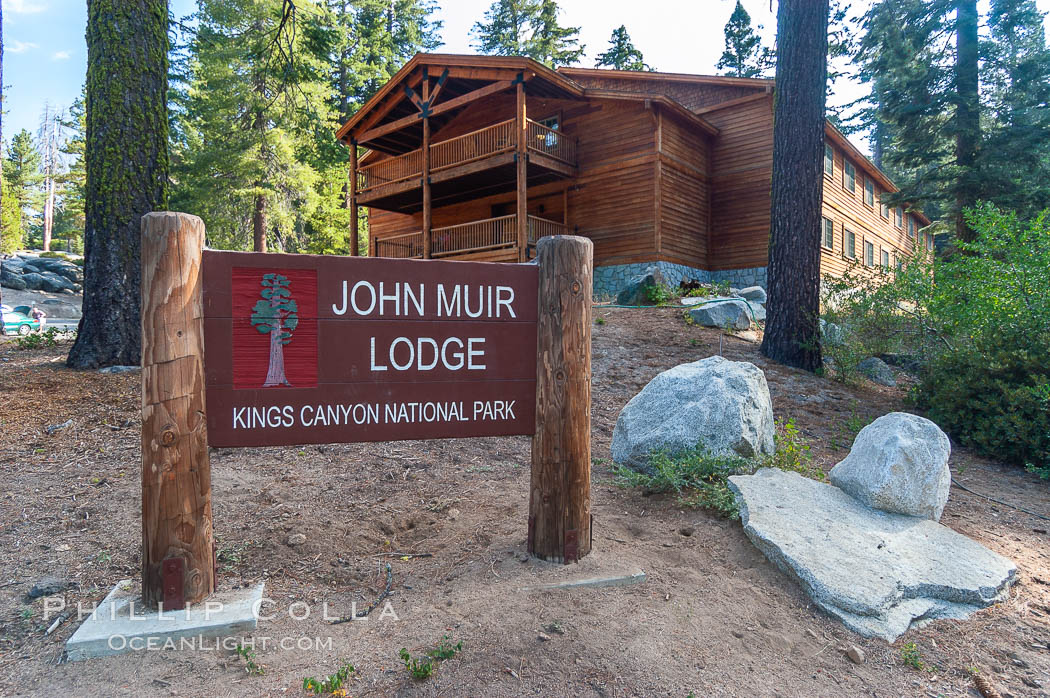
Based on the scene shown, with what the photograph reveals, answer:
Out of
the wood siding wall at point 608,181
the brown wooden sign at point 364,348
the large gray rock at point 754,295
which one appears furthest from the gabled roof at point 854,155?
the brown wooden sign at point 364,348

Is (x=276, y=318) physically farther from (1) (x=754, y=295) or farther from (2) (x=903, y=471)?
(1) (x=754, y=295)

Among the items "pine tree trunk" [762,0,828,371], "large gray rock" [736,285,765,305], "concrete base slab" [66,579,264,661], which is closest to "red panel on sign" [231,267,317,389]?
"concrete base slab" [66,579,264,661]

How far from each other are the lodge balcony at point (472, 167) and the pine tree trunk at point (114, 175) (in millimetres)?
10528

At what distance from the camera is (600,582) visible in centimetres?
263

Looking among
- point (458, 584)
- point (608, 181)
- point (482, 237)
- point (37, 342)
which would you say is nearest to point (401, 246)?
point (482, 237)

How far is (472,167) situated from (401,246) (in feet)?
16.8

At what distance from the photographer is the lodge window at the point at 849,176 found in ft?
71.8

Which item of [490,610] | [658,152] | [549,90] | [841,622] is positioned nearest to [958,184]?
[658,152]

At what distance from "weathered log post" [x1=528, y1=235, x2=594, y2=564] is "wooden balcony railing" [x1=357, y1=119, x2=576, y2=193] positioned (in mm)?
13674

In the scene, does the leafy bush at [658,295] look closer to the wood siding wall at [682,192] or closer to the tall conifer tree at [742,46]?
the wood siding wall at [682,192]

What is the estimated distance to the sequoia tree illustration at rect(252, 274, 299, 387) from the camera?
2.40 metres

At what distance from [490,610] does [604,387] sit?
429cm

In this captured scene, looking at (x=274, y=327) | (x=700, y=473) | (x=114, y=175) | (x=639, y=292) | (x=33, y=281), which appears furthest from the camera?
(x=33, y=281)

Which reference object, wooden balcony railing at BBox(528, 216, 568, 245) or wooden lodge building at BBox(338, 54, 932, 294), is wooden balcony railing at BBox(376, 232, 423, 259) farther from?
wooden balcony railing at BBox(528, 216, 568, 245)
